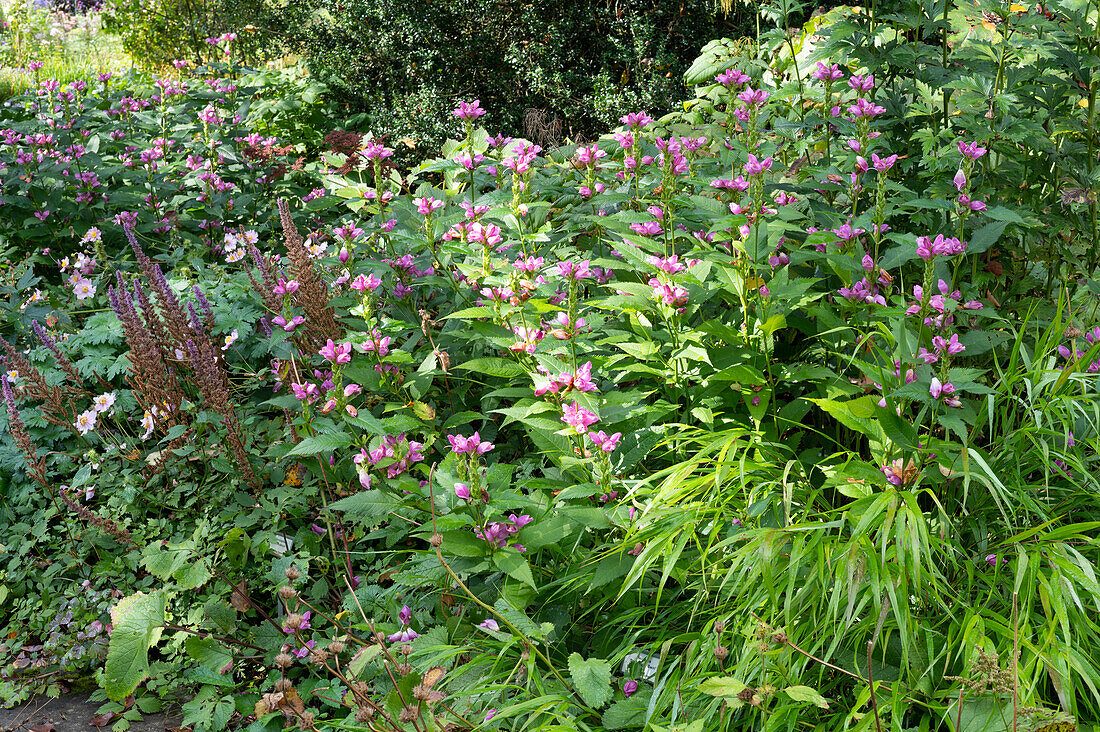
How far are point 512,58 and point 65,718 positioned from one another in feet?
20.3

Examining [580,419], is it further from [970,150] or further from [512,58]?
[512,58]

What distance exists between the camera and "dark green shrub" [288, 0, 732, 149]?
22.8 ft

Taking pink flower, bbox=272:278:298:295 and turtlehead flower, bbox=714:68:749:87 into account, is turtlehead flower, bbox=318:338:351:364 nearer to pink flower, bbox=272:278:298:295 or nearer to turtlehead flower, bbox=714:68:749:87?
pink flower, bbox=272:278:298:295

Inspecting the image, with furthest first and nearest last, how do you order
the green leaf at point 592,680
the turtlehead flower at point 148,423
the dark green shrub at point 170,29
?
the dark green shrub at point 170,29 < the turtlehead flower at point 148,423 < the green leaf at point 592,680

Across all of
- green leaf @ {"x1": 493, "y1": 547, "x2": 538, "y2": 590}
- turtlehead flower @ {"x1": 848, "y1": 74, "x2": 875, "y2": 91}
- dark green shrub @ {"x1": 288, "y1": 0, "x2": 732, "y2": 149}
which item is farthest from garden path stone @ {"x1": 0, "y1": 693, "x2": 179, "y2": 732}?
dark green shrub @ {"x1": 288, "y1": 0, "x2": 732, "y2": 149}

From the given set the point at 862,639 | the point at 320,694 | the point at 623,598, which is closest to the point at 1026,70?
the point at 862,639

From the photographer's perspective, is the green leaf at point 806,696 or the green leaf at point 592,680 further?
the green leaf at point 592,680

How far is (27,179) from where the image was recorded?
398cm

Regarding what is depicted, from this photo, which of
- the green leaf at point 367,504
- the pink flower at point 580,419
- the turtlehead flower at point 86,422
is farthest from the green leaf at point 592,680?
the turtlehead flower at point 86,422

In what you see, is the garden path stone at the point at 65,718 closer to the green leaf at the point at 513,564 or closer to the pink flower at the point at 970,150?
the green leaf at the point at 513,564

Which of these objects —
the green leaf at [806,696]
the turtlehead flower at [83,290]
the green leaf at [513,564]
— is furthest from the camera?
the turtlehead flower at [83,290]

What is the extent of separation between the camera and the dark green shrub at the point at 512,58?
694 centimetres

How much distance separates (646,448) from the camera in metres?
1.98

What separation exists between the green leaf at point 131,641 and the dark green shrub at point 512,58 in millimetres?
5512
